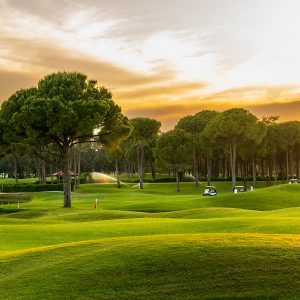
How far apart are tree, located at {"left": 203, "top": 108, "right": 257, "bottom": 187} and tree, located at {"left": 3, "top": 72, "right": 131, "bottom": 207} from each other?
36250 mm

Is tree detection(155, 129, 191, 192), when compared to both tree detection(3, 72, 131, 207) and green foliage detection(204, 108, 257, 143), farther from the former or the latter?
tree detection(3, 72, 131, 207)

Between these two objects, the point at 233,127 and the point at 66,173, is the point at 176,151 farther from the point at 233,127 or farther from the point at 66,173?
the point at 66,173

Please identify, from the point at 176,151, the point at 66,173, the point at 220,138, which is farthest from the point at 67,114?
the point at 176,151

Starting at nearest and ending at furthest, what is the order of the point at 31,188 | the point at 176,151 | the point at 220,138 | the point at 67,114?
the point at 67,114
the point at 220,138
the point at 31,188
the point at 176,151

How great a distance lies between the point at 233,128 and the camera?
299 ft

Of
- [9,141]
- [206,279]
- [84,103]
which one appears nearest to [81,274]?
[206,279]

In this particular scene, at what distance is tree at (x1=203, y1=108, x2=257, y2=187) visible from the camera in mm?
91625

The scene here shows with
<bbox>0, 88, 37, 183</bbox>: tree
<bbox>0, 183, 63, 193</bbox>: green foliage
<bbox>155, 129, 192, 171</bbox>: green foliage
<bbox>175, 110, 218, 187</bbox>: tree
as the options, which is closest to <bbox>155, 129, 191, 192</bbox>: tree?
<bbox>155, 129, 192, 171</bbox>: green foliage

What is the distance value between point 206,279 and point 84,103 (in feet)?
142

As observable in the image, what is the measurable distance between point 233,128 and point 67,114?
1814 inches

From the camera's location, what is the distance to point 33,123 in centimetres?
5384

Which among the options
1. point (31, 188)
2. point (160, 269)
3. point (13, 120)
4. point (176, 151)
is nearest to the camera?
point (160, 269)

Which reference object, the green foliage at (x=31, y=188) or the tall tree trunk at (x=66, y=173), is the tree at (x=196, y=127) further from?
the tall tree trunk at (x=66, y=173)

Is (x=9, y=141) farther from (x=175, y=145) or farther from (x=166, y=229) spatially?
(x=175, y=145)
